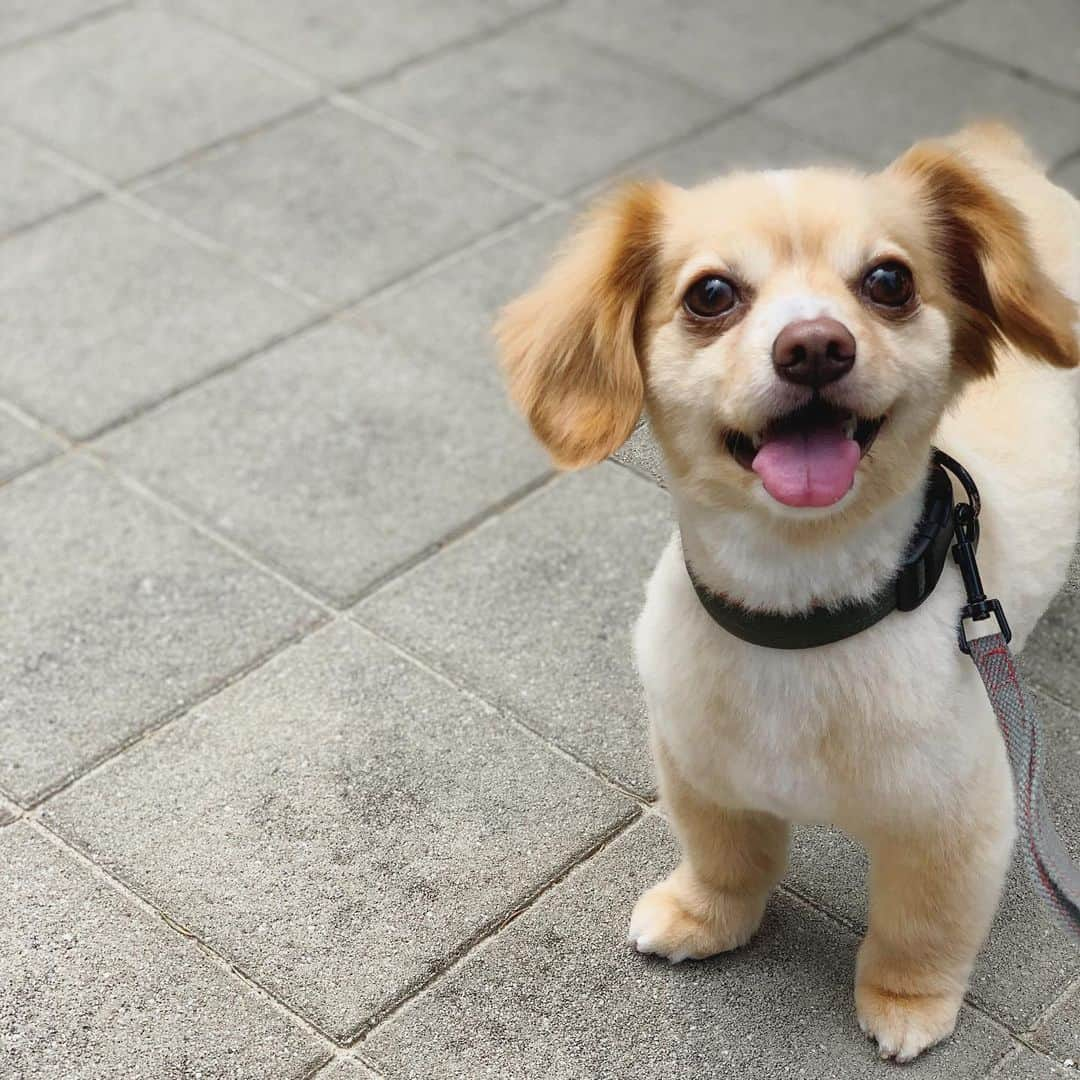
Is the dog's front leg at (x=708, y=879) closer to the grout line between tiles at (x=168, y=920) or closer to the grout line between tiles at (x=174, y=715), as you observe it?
the grout line between tiles at (x=168, y=920)

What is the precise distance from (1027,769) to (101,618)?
203cm

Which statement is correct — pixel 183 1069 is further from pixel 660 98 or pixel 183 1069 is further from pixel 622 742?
pixel 660 98

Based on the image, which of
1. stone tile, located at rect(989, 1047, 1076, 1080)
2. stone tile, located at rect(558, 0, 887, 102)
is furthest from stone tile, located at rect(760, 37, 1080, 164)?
stone tile, located at rect(989, 1047, 1076, 1080)

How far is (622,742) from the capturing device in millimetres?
3166

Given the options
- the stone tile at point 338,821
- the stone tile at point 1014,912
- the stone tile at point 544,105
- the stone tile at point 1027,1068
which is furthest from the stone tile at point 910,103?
the stone tile at point 1027,1068

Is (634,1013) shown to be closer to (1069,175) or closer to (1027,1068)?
(1027,1068)

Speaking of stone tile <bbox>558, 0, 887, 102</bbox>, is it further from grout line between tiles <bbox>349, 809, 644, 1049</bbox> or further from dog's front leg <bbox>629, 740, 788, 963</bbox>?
dog's front leg <bbox>629, 740, 788, 963</bbox>

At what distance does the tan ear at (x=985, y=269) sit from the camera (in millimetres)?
2127

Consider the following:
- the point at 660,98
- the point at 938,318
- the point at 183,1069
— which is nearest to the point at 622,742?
the point at 183,1069

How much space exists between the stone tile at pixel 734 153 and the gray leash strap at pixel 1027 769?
2.93 m

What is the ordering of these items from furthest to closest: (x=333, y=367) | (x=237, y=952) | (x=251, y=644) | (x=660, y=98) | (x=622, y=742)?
(x=660, y=98) → (x=333, y=367) → (x=251, y=644) → (x=622, y=742) → (x=237, y=952)

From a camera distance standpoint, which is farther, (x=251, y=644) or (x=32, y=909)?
(x=251, y=644)

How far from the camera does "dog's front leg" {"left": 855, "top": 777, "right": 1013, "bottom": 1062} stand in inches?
92.0

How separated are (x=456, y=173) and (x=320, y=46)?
101 centimetres
